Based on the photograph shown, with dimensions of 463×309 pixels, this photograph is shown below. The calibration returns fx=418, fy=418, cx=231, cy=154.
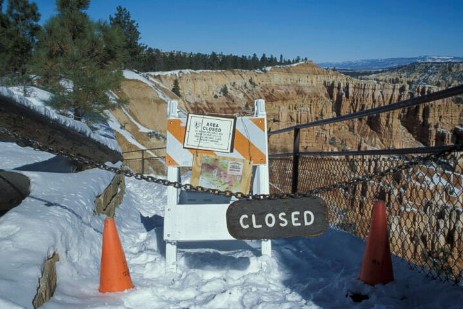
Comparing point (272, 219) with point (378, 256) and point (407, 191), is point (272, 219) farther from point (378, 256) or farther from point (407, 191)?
point (407, 191)

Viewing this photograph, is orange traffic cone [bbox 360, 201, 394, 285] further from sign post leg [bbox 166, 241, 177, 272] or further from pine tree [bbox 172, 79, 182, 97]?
pine tree [bbox 172, 79, 182, 97]

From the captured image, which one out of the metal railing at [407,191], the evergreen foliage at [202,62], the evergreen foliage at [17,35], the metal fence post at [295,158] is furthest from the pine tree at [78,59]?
the evergreen foliage at [202,62]

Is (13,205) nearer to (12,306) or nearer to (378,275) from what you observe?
(12,306)

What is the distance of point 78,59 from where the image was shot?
13.5 m

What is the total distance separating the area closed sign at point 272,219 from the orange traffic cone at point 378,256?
25.7 inches

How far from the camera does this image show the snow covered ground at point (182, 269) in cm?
283

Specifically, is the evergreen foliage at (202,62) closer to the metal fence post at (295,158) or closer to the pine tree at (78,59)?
the pine tree at (78,59)

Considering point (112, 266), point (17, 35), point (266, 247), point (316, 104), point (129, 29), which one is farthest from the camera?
point (316, 104)

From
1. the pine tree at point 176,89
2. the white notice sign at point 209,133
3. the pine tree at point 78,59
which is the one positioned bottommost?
the white notice sign at point 209,133

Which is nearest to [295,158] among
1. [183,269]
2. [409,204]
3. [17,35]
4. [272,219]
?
[409,204]

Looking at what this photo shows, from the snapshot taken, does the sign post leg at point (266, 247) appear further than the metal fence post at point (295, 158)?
No

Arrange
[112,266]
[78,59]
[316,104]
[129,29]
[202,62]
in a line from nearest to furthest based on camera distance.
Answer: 1. [112,266]
2. [78,59]
3. [129,29]
4. [316,104]
5. [202,62]

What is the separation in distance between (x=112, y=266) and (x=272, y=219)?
4.63ft

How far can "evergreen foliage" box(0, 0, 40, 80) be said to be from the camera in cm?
1590
